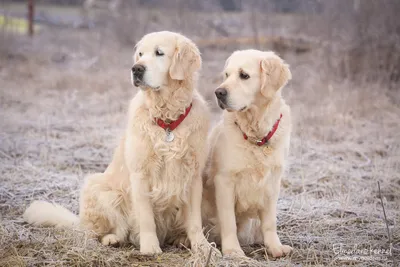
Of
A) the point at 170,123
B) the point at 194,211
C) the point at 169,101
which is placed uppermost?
the point at 169,101

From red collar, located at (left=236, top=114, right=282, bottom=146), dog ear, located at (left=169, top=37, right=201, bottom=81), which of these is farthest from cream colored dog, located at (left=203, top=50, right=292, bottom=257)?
dog ear, located at (left=169, top=37, right=201, bottom=81)

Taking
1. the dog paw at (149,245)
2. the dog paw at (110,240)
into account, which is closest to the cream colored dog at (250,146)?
the dog paw at (149,245)

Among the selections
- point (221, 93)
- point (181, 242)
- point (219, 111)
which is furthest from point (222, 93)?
point (219, 111)

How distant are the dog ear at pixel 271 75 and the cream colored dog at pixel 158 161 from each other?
46cm

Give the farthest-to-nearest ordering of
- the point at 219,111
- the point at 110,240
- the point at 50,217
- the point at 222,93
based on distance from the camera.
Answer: the point at 219,111 → the point at 50,217 → the point at 110,240 → the point at 222,93

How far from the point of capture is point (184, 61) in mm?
3633

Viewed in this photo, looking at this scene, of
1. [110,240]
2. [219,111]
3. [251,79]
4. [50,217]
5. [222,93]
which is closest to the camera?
[222,93]

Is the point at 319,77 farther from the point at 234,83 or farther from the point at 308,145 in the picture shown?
the point at 234,83

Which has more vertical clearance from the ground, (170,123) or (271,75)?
(271,75)

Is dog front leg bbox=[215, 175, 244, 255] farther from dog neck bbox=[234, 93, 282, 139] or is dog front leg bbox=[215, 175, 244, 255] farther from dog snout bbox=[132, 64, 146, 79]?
dog snout bbox=[132, 64, 146, 79]

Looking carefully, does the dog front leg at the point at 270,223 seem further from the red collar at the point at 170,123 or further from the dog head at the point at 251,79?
the red collar at the point at 170,123

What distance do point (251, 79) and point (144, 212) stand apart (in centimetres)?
118

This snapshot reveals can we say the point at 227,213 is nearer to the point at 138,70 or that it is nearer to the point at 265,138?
the point at 265,138

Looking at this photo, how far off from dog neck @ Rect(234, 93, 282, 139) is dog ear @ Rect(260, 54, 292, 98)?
8 cm
